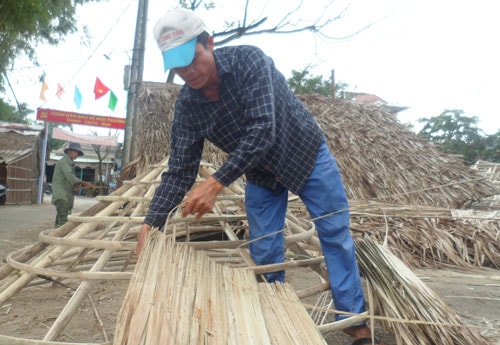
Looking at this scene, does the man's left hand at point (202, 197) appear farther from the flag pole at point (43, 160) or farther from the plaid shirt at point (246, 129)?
the flag pole at point (43, 160)

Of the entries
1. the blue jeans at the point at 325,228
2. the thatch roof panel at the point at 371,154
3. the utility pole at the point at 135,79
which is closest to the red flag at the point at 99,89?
the utility pole at the point at 135,79

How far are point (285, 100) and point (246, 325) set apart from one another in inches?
35.6

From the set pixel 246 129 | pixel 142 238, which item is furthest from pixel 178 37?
pixel 142 238

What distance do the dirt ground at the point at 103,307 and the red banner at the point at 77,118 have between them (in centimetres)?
864

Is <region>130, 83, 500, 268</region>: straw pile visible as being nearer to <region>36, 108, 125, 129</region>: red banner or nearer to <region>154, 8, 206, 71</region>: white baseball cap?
<region>154, 8, 206, 71</region>: white baseball cap

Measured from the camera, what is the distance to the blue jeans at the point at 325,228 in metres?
1.62

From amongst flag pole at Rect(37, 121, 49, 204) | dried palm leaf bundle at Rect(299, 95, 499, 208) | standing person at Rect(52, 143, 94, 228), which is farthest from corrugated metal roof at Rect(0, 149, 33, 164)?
dried palm leaf bundle at Rect(299, 95, 499, 208)

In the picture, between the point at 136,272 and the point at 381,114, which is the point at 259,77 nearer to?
the point at 136,272

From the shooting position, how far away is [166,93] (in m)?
5.82

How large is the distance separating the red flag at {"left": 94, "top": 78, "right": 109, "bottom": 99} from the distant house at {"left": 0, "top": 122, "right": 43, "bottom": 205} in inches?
91.7

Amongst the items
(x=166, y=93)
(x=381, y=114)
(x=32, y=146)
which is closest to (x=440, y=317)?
(x=166, y=93)

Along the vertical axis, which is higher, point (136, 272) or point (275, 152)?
point (275, 152)

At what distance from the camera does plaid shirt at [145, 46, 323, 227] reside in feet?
4.75

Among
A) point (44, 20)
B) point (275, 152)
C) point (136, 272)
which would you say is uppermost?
point (44, 20)
